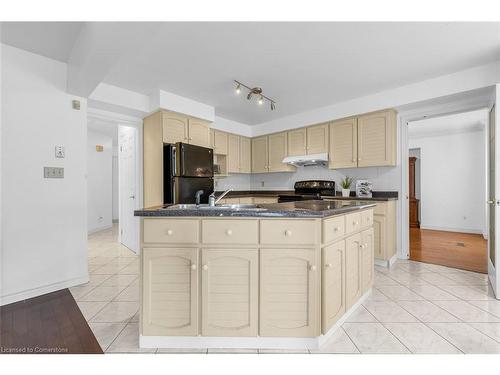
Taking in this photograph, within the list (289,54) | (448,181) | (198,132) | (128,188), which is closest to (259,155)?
(198,132)

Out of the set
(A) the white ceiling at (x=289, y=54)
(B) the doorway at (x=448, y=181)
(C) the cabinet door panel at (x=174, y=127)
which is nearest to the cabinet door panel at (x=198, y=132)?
(C) the cabinet door panel at (x=174, y=127)

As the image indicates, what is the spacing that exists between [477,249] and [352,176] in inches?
90.8

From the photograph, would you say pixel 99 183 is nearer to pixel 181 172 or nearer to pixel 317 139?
pixel 181 172

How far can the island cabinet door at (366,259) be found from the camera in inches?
82.7

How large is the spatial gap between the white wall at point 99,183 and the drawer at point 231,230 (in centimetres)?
540

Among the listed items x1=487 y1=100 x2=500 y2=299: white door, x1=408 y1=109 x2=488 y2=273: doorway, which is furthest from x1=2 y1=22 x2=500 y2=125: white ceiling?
x1=408 y1=109 x2=488 y2=273: doorway

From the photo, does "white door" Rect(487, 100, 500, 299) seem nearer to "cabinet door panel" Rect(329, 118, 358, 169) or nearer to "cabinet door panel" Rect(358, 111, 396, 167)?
"cabinet door panel" Rect(358, 111, 396, 167)

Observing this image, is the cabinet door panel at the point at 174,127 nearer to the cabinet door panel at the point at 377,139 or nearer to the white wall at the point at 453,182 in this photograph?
the cabinet door panel at the point at 377,139

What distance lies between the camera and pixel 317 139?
420cm

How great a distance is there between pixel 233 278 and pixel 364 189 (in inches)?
115

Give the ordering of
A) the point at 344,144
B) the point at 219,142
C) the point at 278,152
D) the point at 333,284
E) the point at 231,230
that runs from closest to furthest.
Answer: the point at 231,230 < the point at 333,284 < the point at 344,144 < the point at 219,142 < the point at 278,152

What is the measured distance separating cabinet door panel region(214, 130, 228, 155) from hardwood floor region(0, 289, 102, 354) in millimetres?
3067

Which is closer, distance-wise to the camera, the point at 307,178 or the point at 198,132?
the point at 198,132

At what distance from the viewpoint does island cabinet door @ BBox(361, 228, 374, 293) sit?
2100 mm
